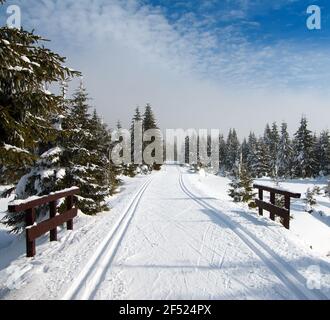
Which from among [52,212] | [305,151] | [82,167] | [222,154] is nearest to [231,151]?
[222,154]

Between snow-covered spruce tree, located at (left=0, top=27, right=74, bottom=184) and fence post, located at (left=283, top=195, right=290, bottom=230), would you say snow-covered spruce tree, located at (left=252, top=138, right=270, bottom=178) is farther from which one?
snow-covered spruce tree, located at (left=0, top=27, right=74, bottom=184)

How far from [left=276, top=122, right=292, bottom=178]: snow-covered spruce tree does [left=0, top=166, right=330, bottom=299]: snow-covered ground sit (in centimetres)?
6233

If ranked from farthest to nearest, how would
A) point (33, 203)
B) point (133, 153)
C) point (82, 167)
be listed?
point (133, 153), point (82, 167), point (33, 203)

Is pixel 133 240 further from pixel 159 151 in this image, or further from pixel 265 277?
pixel 159 151

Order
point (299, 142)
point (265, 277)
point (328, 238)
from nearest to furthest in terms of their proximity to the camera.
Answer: point (265, 277) < point (328, 238) < point (299, 142)

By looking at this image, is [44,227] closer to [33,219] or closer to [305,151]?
[33,219]

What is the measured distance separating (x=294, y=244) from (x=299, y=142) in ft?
189

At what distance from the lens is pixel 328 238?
2070 centimetres

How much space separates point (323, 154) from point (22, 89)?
6821cm

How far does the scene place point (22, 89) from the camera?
615cm

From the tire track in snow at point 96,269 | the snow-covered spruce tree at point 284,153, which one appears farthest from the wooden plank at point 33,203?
the snow-covered spruce tree at point 284,153

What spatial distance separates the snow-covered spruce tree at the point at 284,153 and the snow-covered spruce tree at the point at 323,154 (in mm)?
5658
